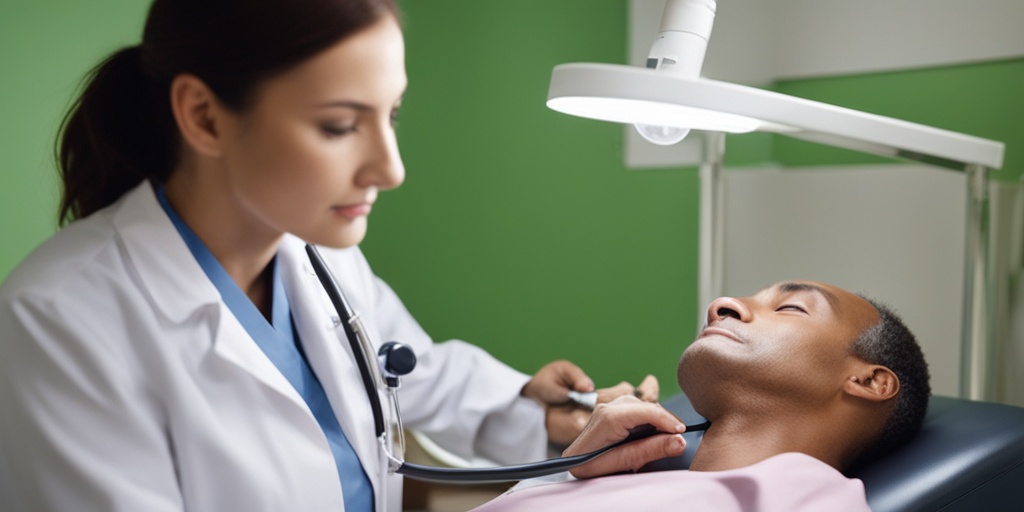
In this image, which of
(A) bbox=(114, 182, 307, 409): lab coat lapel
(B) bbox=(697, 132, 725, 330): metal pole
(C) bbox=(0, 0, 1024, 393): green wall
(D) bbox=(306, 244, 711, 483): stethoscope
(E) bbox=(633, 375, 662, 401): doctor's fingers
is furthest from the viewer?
(C) bbox=(0, 0, 1024, 393): green wall

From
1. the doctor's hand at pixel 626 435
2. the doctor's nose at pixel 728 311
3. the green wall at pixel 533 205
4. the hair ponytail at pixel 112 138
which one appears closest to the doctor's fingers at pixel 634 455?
the doctor's hand at pixel 626 435

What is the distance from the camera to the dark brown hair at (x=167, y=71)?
898 mm

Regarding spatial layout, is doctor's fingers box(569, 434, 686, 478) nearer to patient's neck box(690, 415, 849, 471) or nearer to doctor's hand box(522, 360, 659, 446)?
Answer: patient's neck box(690, 415, 849, 471)

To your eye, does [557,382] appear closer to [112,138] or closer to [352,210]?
[352,210]

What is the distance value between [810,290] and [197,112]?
0.85 meters

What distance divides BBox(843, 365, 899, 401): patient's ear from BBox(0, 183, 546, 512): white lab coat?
0.63m

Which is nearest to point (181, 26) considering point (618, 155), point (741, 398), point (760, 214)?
point (741, 398)

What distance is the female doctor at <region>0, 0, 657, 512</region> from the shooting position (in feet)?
2.94

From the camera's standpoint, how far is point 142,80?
1.05 metres

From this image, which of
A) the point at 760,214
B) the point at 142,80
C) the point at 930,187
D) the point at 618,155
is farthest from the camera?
the point at 618,155

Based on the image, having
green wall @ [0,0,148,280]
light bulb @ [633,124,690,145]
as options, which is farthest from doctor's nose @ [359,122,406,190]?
green wall @ [0,0,148,280]

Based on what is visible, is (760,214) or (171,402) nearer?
(171,402)

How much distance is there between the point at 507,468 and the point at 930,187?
1.14 m

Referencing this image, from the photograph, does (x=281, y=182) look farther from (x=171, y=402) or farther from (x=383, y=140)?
(x=171, y=402)
